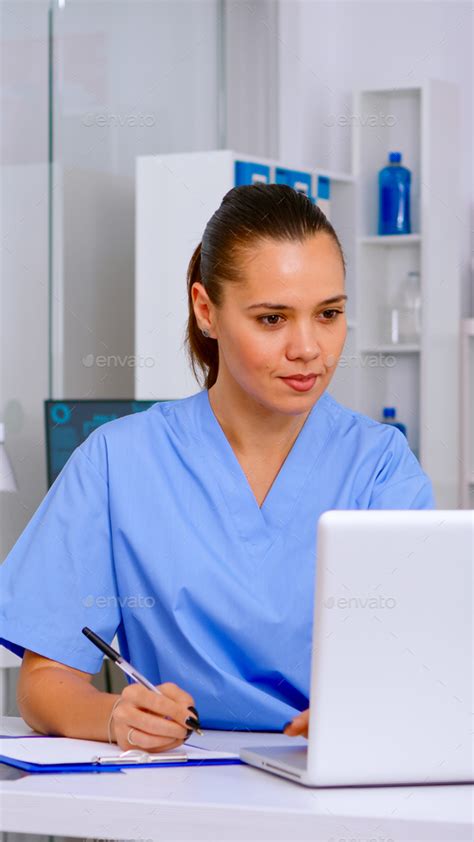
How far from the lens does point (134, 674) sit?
48.9 inches

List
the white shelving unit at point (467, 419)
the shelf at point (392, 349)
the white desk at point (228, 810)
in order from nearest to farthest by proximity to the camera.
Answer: the white desk at point (228, 810), the white shelving unit at point (467, 419), the shelf at point (392, 349)

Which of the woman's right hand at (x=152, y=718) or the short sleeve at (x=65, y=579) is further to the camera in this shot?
the short sleeve at (x=65, y=579)

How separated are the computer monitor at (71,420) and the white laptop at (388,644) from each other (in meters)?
2.11

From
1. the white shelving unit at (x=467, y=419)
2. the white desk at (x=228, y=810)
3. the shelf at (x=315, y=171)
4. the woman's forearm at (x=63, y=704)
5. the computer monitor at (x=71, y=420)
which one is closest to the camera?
the white desk at (x=228, y=810)

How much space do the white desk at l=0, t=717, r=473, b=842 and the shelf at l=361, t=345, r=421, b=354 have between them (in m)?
3.31

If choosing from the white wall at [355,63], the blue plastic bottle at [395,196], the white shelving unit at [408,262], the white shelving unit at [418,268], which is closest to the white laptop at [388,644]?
the white shelving unit at [408,262]

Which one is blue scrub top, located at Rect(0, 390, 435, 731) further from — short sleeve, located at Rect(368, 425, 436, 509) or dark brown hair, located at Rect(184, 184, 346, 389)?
dark brown hair, located at Rect(184, 184, 346, 389)

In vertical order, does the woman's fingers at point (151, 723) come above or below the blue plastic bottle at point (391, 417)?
below

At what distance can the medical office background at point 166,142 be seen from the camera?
331 centimetres

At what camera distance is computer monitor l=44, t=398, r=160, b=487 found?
10.2 feet

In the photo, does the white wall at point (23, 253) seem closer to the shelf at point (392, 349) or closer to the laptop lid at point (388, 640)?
the shelf at point (392, 349)

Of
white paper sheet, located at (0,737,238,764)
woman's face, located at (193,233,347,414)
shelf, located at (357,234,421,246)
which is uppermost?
shelf, located at (357,234,421,246)

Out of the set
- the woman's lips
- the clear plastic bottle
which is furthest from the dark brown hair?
the clear plastic bottle

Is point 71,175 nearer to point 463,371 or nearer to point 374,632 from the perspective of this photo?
point 463,371
